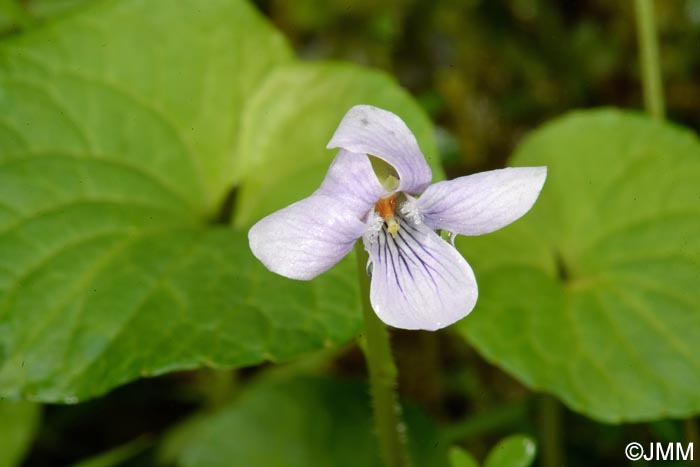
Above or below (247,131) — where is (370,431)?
below

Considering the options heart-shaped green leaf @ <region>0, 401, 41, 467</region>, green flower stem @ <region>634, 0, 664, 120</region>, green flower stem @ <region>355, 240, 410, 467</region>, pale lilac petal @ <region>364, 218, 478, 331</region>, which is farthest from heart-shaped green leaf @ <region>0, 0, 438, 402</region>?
green flower stem @ <region>634, 0, 664, 120</region>

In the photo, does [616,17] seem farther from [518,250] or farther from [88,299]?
[88,299]

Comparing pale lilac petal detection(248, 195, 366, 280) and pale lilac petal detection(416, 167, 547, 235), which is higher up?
pale lilac petal detection(416, 167, 547, 235)

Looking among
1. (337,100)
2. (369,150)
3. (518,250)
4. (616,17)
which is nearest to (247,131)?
(337,100)

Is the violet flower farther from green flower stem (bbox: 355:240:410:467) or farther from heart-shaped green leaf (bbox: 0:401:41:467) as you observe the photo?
heart-shaped green leaf (bbox: 0:401:41:467)

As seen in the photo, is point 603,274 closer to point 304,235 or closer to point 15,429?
point 304,235

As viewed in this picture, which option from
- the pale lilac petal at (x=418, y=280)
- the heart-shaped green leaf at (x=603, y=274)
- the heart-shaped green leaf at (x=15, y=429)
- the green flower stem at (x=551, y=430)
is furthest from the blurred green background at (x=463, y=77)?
the pale lilac petal at (x=418, y=280)
